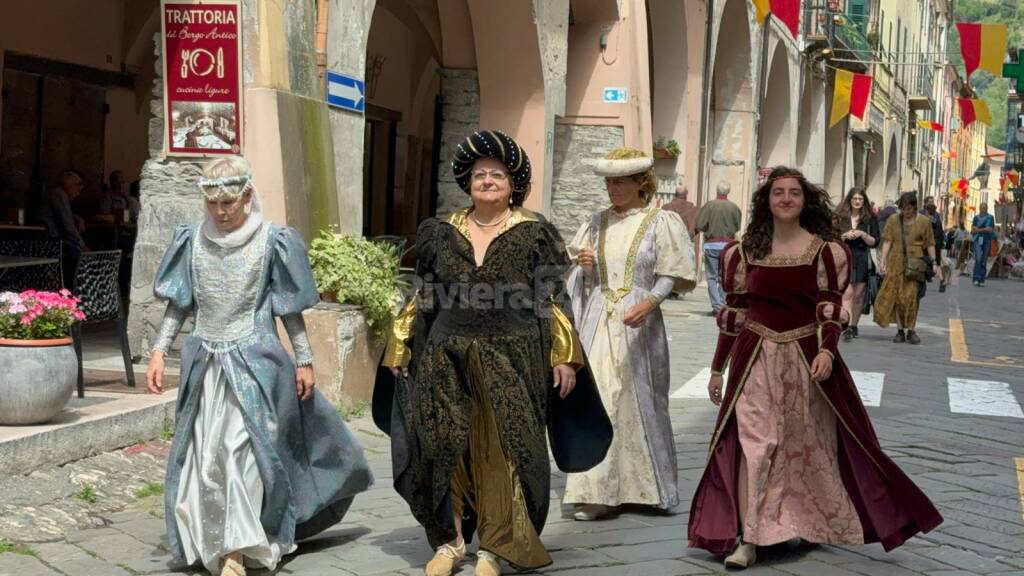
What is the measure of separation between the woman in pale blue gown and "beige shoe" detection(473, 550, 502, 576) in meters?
0.69

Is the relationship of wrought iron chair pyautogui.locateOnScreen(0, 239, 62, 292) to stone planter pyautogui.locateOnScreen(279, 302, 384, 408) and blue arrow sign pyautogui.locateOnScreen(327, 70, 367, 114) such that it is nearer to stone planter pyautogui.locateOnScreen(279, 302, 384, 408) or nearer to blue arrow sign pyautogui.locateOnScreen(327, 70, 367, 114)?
stone planter pyautogui.locateOnScreen(279, 302, 384, 408)

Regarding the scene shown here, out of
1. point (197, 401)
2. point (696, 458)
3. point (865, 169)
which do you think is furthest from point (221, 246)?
point (865, 169)

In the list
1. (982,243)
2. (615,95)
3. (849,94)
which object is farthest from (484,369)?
(982,243)

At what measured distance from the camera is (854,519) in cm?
566

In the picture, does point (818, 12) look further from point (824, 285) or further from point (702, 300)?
point (824, 285)

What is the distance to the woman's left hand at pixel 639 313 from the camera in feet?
21.6

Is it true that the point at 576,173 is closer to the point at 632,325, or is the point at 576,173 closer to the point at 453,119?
the point at 453,119

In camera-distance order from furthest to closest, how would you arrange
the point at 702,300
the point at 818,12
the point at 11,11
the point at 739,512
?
the point at 818,12 → the point at 702,300 → the point at 11,11 → the point at 739,512

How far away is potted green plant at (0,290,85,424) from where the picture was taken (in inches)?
252

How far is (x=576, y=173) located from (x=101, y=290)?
9.63 m

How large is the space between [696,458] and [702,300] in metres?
12.1

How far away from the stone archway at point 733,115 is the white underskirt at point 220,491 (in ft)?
68.3

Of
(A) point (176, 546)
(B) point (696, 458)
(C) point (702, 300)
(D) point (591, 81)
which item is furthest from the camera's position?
(C) point (702, 300)

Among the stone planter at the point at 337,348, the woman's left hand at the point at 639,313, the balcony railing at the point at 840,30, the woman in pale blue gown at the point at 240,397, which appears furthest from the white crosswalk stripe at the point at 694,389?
the balcony railing at the point at 840,30
